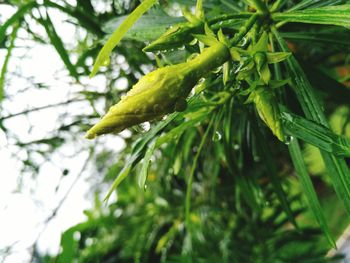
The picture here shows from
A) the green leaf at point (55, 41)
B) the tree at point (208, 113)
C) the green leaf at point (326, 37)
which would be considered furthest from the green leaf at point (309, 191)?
the green leaf at point (55, 41)

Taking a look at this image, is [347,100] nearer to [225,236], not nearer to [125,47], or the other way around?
[125,47]

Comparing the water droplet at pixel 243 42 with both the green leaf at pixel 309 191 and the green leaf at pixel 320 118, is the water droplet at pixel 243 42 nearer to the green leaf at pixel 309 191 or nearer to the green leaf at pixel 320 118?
the green leaf at pixel 320 118

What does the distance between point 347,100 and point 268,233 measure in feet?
3.42

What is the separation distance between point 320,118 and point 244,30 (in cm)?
16

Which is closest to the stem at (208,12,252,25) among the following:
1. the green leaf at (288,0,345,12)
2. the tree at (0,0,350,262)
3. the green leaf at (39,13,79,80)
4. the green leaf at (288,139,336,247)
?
the tree at (0,0,350,262)

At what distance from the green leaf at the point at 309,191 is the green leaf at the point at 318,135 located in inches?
3.9

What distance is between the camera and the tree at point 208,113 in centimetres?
38

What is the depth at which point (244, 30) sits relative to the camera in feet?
1.38

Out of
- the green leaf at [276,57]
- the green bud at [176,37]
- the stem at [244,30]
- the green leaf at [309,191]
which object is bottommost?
the green leaf at [309,191]

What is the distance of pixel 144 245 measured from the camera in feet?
Answer: 5.44

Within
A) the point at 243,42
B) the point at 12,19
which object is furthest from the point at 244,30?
the point at 12,19

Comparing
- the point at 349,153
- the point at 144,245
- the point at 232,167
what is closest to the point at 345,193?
the point at 349,153

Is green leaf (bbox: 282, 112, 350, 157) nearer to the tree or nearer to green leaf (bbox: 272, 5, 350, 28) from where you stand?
the tree

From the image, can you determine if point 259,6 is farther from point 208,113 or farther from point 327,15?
point 208,113
